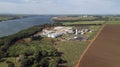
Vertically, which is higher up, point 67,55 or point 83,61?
point 83,61

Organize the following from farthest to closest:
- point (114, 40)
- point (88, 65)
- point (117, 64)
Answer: point (114, 40) → point (117, 64) → point (88, 65)

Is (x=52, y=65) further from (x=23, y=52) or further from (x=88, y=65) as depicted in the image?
(x=88, y=65)

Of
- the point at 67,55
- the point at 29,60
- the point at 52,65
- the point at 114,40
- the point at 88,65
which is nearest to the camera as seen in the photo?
the point at 88,65

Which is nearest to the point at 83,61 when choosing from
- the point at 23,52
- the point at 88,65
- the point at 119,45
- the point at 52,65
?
the point at 88,65

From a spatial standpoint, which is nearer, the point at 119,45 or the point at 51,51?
the point at 119,45

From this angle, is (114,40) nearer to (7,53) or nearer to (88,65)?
(88,65)

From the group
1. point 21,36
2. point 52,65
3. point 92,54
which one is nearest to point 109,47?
point 92,54
